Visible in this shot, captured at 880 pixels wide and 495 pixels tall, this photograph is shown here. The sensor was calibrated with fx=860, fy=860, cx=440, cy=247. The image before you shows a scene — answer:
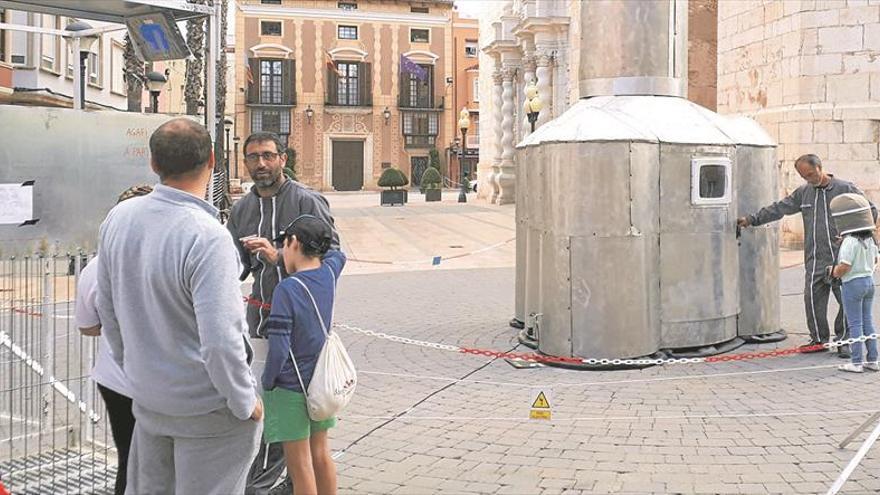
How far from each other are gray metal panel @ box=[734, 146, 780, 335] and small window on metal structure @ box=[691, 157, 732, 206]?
29 cm

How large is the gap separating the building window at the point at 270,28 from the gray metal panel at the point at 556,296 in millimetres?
55481

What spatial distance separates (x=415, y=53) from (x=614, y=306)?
56.4m

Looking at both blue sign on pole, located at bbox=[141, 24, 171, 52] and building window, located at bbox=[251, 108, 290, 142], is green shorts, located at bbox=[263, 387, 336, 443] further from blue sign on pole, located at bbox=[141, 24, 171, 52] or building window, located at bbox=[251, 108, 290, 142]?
building window, located at bbox=[251, 108, 290, 142]

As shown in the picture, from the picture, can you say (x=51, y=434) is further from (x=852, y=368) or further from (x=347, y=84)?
(x=347, y=84)

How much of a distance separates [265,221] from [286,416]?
44.2 inches

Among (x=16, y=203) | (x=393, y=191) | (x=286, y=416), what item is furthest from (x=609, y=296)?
(x=393, y=191)

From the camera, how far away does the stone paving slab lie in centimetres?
450

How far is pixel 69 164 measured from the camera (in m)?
5.28

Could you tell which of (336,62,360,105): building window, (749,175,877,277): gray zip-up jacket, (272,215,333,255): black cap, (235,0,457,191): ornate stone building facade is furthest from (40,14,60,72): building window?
(336,62,360,105): building window

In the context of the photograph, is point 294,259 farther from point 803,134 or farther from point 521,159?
point 803,134

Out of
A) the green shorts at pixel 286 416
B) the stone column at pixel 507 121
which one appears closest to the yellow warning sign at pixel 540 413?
the green shorts at pixel 286 416

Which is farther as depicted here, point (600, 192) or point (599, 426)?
point (600, 192)

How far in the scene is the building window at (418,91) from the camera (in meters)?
61.4

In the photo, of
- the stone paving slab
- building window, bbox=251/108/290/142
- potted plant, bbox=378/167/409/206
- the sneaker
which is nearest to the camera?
the stone paving slab
